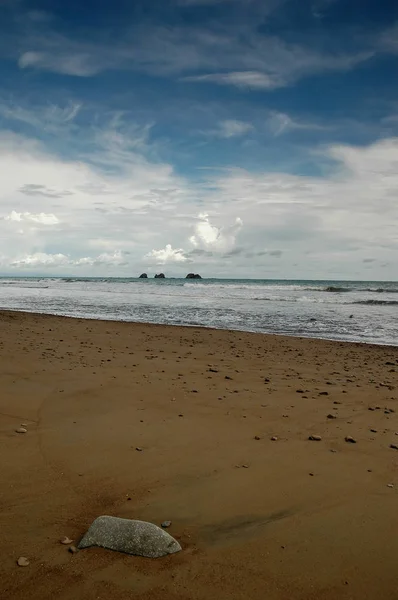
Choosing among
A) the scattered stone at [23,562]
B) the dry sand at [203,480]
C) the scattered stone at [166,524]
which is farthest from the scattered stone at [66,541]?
the scattered stone at [166,524]

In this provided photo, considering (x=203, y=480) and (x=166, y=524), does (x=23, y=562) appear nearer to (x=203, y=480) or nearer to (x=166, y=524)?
(x=166, y=524)

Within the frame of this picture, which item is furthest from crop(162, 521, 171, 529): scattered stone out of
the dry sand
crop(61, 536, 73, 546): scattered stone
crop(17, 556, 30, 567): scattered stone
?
crop(17, 556, 30, 567): scattered stone

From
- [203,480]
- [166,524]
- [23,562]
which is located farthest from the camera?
[203,480]

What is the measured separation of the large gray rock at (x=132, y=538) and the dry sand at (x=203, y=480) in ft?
0.24

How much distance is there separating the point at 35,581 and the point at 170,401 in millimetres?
4058

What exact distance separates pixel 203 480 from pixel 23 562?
5.91 feet

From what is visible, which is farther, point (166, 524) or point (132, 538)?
point (166, 524)

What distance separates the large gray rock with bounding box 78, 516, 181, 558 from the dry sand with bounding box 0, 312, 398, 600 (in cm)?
7

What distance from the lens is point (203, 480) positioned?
13.9ft

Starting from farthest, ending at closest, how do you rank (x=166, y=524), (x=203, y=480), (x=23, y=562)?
(x=203, y=480), (x=166, y=524), (x=23, y=562)

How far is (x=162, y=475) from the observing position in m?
4.33

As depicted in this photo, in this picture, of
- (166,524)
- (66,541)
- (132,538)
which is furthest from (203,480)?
(66,541)

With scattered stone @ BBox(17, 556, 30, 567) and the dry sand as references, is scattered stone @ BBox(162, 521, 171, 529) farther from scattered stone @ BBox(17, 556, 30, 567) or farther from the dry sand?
scattered stone @ BBox(17, 556, 30, 567)

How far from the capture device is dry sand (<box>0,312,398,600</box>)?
9.47ft
